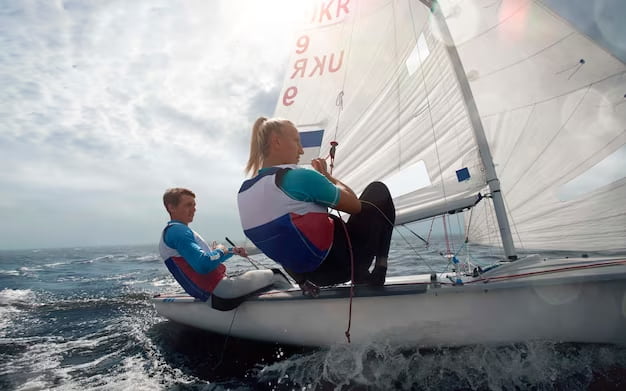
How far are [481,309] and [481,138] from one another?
170 centimetres

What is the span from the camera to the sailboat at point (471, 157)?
74.6 inches

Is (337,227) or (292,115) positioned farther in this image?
(292,115)

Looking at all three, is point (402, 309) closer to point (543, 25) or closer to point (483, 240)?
point (483, 240)

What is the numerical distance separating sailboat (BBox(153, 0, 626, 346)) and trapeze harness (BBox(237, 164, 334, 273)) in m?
0.39

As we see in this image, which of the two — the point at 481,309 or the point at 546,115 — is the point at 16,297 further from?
the point at 546,115

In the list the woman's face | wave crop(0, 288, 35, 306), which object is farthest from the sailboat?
wave crop(0, 288, 35, 306)

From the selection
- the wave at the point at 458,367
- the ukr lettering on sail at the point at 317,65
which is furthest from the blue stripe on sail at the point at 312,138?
the wave at the point at 458,367

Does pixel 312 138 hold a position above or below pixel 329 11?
below

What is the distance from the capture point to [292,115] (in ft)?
13.9

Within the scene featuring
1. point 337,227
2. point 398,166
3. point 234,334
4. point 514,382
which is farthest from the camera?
point 398,166

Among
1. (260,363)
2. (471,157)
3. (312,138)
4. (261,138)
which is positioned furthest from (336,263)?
(312,138)

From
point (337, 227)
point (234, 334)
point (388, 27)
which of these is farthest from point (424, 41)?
point (234, 334)

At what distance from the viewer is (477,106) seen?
3.43 metres

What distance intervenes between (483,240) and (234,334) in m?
2.74
